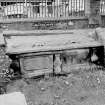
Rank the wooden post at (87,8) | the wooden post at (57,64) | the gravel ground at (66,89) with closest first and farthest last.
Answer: the gravel ground at (66,89) → the wooden post at (57,64) → the wooden post at (87,8)

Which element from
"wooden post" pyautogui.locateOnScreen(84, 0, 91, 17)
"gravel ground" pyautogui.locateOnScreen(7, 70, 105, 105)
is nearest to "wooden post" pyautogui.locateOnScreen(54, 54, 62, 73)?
"gravel ground" pyautogui.locateOnScreen(7, 70, 105, 105)

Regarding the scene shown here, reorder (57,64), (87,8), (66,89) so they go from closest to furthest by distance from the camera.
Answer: (66,89)
(57,64)
(87,8)

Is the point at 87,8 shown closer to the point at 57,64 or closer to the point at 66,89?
the point at 57,64

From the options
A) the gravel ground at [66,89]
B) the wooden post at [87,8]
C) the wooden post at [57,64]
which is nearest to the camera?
the gravel ground at [66,89]

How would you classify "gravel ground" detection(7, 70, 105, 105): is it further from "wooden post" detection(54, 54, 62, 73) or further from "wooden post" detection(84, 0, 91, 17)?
"wooden post" detection(84, 0, 91, 17)

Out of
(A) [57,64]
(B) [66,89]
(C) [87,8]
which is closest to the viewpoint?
(B) [66,89]

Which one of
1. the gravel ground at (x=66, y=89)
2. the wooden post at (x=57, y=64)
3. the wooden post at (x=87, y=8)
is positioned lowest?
the gravel ground at (x=66, y=89)

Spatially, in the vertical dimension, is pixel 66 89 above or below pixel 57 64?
below

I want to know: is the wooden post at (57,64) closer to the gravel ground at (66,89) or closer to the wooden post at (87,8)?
the gravel ground at (66,89)

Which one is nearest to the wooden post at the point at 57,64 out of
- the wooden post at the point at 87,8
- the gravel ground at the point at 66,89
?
the gravel ground at the point at 66,89

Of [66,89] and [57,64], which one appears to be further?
[57,64]

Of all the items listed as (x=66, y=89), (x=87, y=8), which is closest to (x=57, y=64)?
(x=66, y=89)

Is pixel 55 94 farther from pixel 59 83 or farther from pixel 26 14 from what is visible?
pixel 26 14

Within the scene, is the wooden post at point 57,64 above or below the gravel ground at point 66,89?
above
